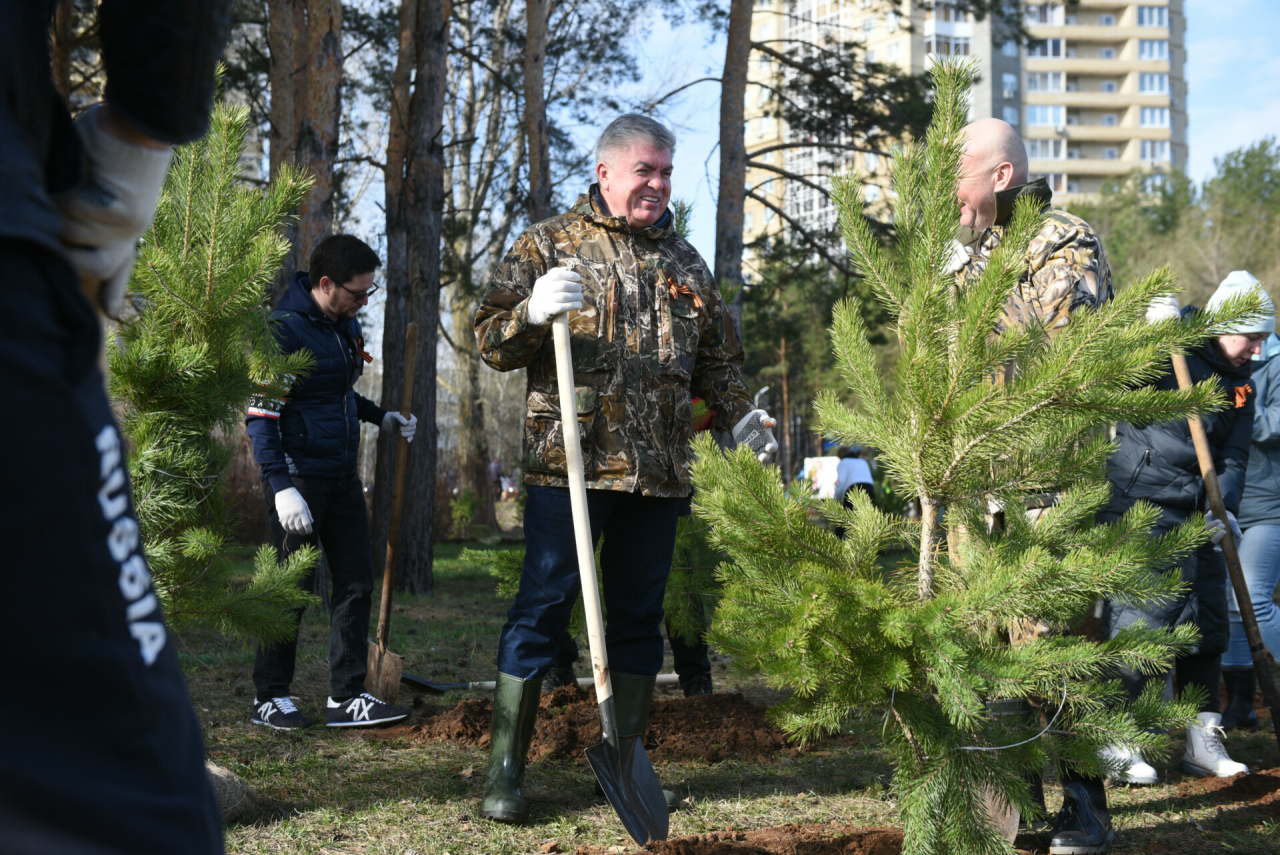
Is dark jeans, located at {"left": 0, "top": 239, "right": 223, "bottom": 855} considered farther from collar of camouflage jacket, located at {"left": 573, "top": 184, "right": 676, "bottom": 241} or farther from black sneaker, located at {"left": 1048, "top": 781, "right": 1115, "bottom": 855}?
black sneaker, located at {"left": 1048, "top": 781, "right": 1115, "bottom": 855}

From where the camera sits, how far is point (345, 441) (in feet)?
13.9

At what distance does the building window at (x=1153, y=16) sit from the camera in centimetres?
6356

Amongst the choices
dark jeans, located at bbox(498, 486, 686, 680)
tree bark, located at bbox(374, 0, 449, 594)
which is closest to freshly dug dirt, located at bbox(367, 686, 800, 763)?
dark jeans, located at bbox(498, 486, 686, 680)

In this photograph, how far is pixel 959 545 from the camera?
244cm

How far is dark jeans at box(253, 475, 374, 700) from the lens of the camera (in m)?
4.30

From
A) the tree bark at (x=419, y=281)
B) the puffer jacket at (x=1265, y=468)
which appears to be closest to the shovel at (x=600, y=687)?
the puffer jacket at (x=1265, y=468)

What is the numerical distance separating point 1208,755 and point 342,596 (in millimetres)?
3644

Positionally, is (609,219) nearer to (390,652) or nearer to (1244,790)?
(390,652)

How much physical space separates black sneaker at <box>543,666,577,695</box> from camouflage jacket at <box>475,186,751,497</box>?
1962 millimetres

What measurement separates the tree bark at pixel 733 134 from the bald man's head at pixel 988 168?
7.95m

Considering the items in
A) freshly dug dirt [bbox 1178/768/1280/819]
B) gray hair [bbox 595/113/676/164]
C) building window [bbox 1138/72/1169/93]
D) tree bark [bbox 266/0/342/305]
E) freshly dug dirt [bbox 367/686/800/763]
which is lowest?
freshly dug dirt [bbox 1178/768/1280/819]

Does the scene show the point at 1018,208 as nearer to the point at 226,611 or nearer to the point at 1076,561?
the point at 1076,561

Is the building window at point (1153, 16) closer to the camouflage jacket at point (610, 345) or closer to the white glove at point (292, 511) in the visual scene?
the camouflage jacket at point (610, 345)

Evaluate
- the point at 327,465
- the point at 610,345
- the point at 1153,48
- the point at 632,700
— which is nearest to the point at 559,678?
the point at 327,465
